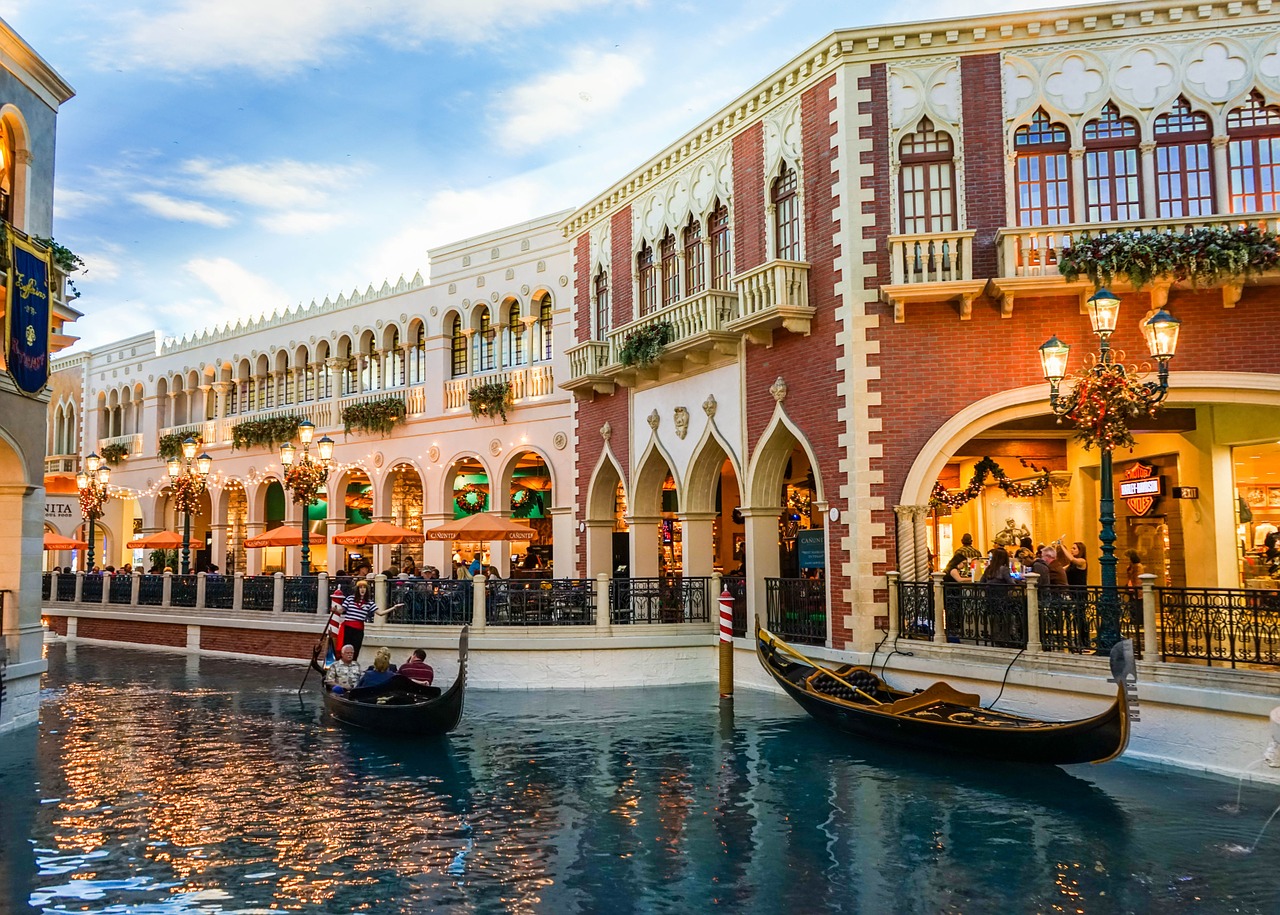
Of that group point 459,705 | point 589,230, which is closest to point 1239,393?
point 459,705

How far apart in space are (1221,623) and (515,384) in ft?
47.7

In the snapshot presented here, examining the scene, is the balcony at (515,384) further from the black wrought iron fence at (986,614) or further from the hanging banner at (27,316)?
the black wrought iron fence at (986,614)

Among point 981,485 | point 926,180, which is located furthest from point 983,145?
point 981,485

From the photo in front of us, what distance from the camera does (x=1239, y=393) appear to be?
12.1m

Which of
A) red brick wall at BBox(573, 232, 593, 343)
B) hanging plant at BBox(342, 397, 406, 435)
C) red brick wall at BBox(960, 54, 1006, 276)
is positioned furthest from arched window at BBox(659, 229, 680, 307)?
hanging plant at BBox(342, 397, 406, 435)

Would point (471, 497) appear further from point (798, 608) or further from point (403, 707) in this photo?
point (403, 707)

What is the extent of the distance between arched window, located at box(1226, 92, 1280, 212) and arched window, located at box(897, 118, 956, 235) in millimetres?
3197

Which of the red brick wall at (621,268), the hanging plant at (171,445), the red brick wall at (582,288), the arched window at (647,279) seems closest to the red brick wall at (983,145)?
the arched window at (647,279)

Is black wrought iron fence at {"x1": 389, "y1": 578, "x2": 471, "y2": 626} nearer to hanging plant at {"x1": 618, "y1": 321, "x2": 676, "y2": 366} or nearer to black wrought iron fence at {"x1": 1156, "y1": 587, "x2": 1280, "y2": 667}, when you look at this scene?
hanging plant at {"x1": 618, "y1": 321, "x2": 676, "y2": 366}

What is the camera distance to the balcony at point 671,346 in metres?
15.3

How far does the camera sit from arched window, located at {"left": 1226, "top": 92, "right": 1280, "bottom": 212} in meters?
12.4

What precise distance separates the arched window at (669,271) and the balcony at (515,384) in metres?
4.06

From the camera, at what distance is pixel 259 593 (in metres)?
20.0

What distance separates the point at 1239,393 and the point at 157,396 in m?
27.7
